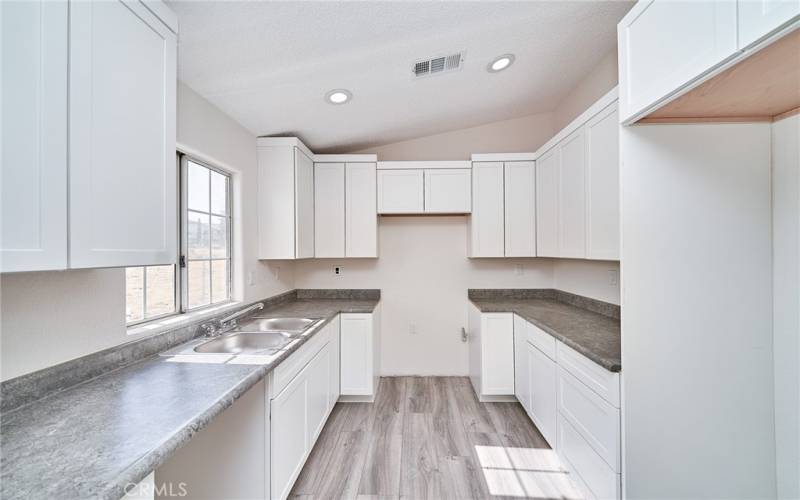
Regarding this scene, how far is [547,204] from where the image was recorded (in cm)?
258

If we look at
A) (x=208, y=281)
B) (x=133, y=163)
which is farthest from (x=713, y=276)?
(x=208, y=281)

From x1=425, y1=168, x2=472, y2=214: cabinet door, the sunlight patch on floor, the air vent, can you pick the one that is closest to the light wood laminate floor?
the sunlight patch on floor

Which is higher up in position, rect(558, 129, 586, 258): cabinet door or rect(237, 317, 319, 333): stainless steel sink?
rect(558, 129, 586, 258): cabinet door

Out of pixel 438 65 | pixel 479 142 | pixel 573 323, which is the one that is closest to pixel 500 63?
pixel 438 65

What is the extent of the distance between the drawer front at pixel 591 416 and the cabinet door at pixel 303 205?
2.16 meters

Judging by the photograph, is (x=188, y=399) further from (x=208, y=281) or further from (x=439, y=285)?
(x=439, y=285)

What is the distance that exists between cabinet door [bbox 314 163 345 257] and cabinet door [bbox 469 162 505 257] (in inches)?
51.5

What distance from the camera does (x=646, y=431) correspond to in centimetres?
124

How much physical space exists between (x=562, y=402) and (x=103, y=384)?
2218mm

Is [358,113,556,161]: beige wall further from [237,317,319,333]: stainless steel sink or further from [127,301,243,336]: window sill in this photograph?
[127,301,243,336]: window sill

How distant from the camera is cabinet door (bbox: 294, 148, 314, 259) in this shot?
2.52 metres

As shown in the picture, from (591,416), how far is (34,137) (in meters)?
2.29

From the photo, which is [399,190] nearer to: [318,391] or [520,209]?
[520,209]

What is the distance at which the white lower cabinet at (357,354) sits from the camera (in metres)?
2.60
